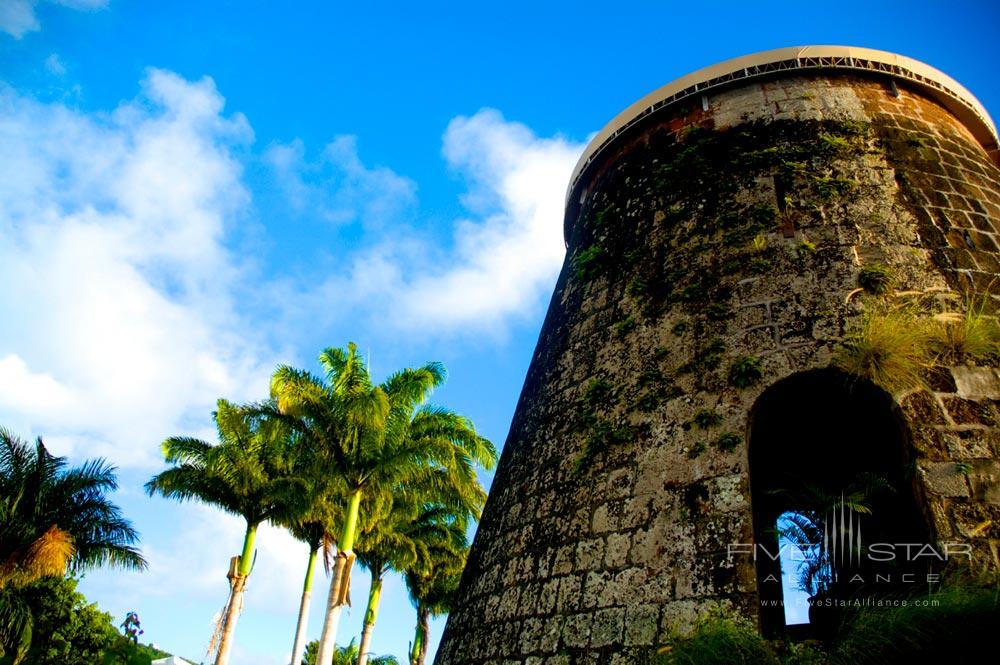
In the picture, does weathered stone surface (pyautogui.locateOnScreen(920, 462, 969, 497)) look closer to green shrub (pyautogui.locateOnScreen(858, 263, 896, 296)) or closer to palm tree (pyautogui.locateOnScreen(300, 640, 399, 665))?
green shrub (pyautogui.locateOnScreen(858, 263, 896, 296))

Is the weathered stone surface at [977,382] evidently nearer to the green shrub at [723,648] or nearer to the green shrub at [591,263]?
the green shrub at [723,648]

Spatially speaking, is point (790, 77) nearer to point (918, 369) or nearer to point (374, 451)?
point (918, 369)

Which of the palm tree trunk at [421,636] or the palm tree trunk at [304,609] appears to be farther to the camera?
the palm tree trunk at [421,636]

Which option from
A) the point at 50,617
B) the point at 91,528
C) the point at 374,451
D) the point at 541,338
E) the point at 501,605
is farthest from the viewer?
the point at 50,617

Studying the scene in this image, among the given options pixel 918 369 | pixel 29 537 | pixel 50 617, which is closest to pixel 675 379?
pixel 918 369

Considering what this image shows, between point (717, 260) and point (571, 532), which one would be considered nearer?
point (571, 532)

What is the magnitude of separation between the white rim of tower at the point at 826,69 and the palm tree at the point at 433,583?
15.9 metres

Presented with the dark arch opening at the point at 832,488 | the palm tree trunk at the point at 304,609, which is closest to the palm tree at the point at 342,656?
the palm tree trunk at the point at 304,609

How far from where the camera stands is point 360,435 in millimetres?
12977

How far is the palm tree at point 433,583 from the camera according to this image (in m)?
20.8

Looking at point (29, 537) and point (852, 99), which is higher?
point (852, 99)

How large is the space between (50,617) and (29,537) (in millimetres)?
7758

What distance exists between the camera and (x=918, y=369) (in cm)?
442

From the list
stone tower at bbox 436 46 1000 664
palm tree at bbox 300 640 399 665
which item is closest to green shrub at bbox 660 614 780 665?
stone tower at bbox 436 46 1000 664
